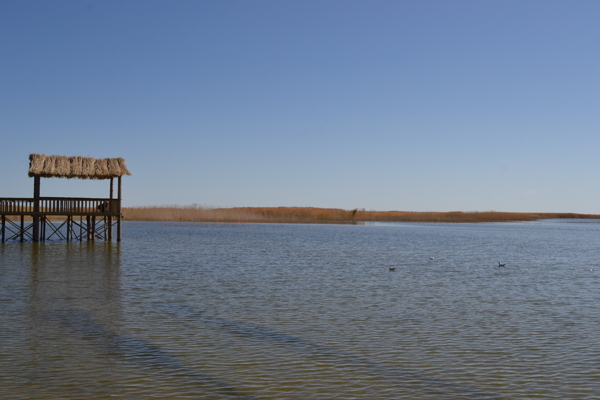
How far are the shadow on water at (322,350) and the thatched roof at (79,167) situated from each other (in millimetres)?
20933

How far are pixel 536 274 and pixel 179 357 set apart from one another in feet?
49.0

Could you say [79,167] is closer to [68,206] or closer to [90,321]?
[68,206]

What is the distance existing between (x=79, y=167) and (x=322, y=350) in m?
26.1

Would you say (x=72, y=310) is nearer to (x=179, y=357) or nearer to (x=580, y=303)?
(x=179, y=357)

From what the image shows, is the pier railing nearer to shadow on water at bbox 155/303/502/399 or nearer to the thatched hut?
the thatched hut

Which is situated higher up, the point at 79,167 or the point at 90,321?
the point at 79,167

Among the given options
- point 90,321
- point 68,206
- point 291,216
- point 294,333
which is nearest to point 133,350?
point 90,321

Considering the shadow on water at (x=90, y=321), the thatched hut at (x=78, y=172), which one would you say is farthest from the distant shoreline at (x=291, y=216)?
the shadow on water at (x=90, y=321)

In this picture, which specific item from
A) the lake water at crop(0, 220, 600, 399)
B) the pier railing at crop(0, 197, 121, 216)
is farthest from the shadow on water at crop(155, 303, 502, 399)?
the pier railing at crop(0, 197, 121, 216)

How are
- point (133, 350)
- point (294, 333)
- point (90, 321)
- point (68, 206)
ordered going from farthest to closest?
point (68, 206) → point (90, 321) → point (294, 333) → point (133, 350)

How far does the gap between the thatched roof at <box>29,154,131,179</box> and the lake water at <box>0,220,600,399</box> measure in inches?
492

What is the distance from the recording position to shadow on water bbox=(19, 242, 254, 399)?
7719mm

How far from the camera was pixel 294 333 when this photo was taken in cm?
1007

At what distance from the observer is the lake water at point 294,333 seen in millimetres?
7238
